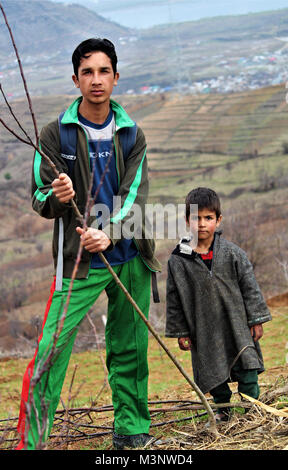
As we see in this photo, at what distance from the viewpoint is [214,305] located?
11.3 feet

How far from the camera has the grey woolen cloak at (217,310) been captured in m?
3.43

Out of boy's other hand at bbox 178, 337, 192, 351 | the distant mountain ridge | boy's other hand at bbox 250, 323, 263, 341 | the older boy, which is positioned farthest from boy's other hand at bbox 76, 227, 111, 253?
the distant mountain ridge

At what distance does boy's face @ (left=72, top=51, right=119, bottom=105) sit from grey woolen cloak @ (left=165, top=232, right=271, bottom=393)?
3.14 feet

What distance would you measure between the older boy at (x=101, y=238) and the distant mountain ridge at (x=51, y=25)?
26.3 metres

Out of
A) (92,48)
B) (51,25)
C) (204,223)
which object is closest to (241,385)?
(204,223)

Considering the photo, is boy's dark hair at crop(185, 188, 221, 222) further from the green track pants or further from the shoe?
the shoe

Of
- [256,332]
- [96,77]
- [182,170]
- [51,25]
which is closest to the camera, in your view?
[96,77]

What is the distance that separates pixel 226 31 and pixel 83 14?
129ft

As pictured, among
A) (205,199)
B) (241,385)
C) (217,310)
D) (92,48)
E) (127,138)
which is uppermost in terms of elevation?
(92,48)

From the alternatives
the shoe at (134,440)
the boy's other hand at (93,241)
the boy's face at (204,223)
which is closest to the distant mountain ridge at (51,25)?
the boy's face at (204,223)

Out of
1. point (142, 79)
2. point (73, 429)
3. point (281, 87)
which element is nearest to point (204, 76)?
point (142, 79)

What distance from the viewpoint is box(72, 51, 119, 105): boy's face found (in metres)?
3.14

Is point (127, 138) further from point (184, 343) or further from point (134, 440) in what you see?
point (134, 440)

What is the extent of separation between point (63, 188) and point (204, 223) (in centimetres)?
95
